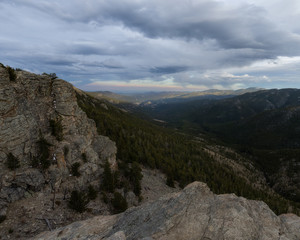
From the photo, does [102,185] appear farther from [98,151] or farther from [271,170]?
[271,170]

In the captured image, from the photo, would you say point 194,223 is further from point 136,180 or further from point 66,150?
point 136,180

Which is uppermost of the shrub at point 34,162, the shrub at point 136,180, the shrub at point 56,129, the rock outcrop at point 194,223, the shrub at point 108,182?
the shrub at point 56,129

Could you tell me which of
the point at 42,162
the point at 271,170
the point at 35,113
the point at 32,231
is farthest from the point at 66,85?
the point at 271,170

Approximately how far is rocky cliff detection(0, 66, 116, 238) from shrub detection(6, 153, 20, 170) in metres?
0.33

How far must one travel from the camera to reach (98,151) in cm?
4506

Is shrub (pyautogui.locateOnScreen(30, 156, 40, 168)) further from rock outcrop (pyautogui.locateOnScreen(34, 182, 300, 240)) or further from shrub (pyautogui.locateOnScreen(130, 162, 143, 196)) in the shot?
shrub (pyautogui.locateOnScreen(130, 162, 143, 196))

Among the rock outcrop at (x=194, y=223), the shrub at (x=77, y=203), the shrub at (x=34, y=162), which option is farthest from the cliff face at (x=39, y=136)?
the rock outcrop at (x=194, y=223)

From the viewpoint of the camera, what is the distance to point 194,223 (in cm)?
1500

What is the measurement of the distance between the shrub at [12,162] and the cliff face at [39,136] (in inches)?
20.5

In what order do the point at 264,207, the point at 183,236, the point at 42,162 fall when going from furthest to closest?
the point at 42,162, the point at 264,207, the point at 183,236

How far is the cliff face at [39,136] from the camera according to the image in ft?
87.7

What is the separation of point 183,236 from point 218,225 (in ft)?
11.4

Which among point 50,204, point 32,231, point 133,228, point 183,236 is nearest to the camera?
point 183,236

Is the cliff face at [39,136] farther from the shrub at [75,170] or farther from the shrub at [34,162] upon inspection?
the shrub at [75,170]
